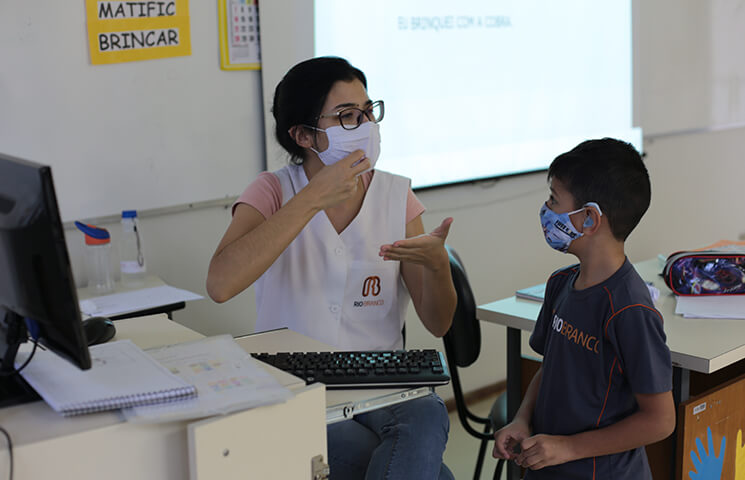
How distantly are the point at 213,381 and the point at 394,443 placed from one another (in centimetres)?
47

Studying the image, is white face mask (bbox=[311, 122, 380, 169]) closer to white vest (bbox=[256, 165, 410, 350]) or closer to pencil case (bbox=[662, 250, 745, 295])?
white vest (bbox=[256, 165, 410, 350])

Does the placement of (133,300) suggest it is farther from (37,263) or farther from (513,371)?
(37,263)

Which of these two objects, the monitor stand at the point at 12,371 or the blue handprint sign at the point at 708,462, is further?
the blue handprint sign at the point at 708,462

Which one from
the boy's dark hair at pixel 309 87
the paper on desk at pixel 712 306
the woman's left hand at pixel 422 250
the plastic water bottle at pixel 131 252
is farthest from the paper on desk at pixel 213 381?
the paper on desk at pixel 712 306

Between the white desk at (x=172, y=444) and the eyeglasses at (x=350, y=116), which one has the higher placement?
the eyeglasses at (x=350, y=116)

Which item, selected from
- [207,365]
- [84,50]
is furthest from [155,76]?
[207,365]

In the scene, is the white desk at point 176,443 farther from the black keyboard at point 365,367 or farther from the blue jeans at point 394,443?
the blue jeans at point 394,443

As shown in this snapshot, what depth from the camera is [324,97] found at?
67.0 inches

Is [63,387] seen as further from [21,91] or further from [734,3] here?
[734,3]

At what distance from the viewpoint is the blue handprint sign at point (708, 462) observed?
68.6 inches

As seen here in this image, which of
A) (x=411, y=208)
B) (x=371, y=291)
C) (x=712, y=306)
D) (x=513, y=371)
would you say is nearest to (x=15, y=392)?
(x=371, y=291)

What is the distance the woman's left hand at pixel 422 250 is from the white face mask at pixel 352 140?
219 millimetres

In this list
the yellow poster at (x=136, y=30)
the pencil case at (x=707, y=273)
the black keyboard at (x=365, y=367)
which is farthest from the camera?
the yellow poster at (x=136, y=30)

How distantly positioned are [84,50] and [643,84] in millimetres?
2778
